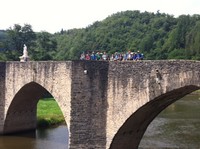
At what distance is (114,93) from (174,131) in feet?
32.4

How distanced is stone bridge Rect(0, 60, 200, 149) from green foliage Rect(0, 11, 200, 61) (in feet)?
89.4

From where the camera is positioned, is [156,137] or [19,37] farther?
[19,37]

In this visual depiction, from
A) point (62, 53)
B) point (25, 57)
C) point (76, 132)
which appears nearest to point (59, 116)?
point (25, 57)

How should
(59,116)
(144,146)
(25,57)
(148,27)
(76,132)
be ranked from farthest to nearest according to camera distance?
(148,27), (59,116), (25,57), (144,146), (76,132)

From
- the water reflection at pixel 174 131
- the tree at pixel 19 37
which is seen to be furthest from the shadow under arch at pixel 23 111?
the tree at pixel 19 37

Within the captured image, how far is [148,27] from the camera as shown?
93.2m

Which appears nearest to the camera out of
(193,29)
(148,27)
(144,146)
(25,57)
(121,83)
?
(121,83)

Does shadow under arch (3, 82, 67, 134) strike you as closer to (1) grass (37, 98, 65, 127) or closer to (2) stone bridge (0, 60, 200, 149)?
(1) grass (37, 98, 65, 127)

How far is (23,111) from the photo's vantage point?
25.7 metres

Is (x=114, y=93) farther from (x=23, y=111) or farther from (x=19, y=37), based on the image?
(x=19, y=37)

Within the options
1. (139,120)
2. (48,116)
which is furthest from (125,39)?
(139,120)

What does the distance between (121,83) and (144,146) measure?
617 centimetres

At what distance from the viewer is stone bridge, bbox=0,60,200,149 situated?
13273mm

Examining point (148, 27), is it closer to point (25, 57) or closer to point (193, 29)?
point (193, 29)
